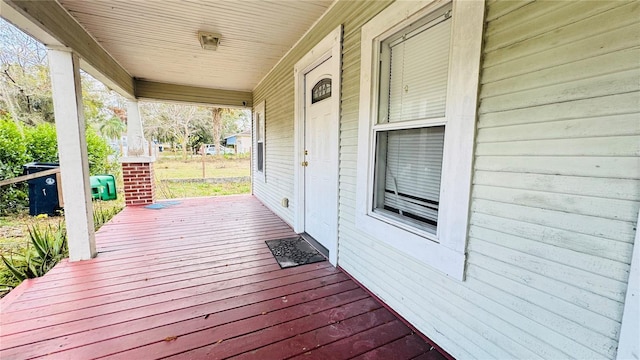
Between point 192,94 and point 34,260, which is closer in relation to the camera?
point 34,260

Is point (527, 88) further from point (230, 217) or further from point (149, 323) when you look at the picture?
point (230, 217)

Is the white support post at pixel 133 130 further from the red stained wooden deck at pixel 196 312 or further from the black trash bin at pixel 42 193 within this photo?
the red stained wooden deck at pixel 196 312

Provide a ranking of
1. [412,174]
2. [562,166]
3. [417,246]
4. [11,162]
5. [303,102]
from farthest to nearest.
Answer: [11,162]
[303,102]
[412,174]
[417,246]
[562,166]

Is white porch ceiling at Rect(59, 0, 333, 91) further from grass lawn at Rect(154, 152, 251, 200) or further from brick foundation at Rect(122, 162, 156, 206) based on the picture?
grass lawn at Rect(154, 152, 251, 200)

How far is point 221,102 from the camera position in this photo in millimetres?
5914

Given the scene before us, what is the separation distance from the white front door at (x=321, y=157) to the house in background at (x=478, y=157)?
5 centimetres

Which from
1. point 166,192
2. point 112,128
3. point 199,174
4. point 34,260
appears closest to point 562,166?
point 34,260

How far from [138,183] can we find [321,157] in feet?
14.1

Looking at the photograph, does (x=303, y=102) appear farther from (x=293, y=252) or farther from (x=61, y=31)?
(x=61, y=31)

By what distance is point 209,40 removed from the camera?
10.5 ft

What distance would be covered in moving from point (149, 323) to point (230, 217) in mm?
2710

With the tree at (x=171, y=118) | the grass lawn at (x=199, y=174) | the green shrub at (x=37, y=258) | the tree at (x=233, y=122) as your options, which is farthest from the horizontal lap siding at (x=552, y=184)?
the tree at (x=233, y=122)

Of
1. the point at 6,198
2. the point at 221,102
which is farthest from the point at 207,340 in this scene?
the point at 6,198

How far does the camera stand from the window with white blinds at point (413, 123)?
161 centimetres
